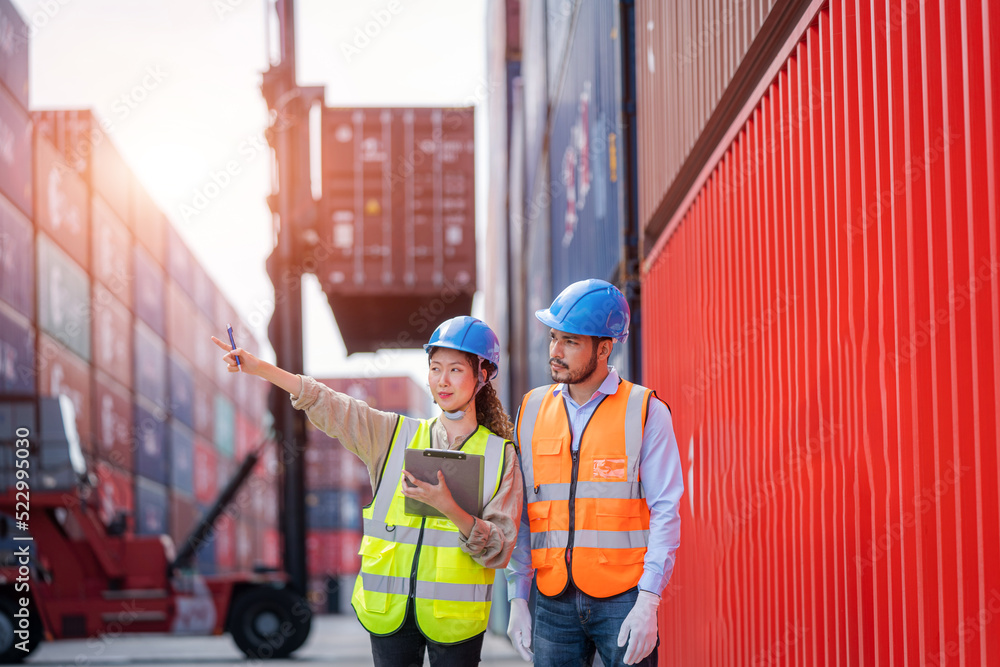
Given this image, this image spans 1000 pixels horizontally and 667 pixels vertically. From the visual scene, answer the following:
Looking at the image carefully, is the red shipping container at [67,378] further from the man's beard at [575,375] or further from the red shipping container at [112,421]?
the man's beard at [575,375]

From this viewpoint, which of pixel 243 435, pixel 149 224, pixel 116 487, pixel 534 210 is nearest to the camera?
pixel 534 210

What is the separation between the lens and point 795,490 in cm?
350

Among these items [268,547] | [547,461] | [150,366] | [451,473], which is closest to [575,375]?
[547,461]

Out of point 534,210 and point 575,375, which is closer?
point 575,375

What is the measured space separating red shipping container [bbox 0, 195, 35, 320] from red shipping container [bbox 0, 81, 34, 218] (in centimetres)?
27

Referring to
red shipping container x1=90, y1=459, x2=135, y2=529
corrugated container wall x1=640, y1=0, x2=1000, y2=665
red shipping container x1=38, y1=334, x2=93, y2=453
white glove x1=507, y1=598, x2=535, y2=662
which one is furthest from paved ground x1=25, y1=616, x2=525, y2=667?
white glove x1=507, y1=598, x2=535, y2=662

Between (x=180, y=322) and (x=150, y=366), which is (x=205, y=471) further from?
(x=150, y=366)

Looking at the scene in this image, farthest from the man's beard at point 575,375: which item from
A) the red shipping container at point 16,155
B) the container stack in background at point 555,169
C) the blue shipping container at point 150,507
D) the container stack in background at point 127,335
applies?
the blue shipping container at point 150,507

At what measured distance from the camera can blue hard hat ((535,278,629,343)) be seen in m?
3.29

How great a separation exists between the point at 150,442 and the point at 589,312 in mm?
25323

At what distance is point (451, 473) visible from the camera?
3090 millimetres

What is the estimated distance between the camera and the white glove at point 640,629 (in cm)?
300

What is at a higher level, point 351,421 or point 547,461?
point 351,421

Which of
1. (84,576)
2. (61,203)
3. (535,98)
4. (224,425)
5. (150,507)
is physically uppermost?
(535,98)
